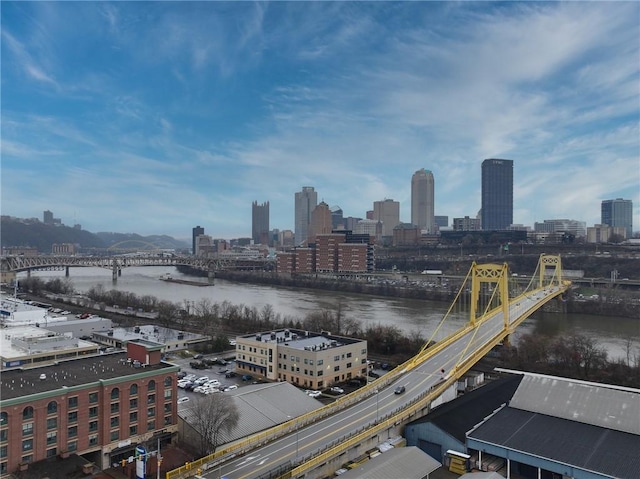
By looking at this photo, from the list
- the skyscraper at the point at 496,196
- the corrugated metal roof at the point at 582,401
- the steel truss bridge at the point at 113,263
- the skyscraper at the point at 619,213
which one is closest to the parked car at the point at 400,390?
the corrugated metal roof at the point at 582,401

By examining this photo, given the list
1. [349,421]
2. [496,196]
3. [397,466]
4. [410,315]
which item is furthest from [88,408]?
[496,196]

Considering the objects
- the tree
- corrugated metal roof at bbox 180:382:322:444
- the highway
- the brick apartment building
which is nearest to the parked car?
the highway

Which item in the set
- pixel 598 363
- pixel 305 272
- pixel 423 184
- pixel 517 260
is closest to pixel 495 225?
pixel 423 184

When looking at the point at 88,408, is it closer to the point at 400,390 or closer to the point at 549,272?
the point at 400,390

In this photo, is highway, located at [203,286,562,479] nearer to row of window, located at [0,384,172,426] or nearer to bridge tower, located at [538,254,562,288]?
row of window, located at [0,384,172,426]

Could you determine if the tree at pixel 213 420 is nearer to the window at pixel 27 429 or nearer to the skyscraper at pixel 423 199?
the window at pixel 27 429

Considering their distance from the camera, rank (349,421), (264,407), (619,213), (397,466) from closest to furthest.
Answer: (397,466), (349,421), (264,407), (619,213)
